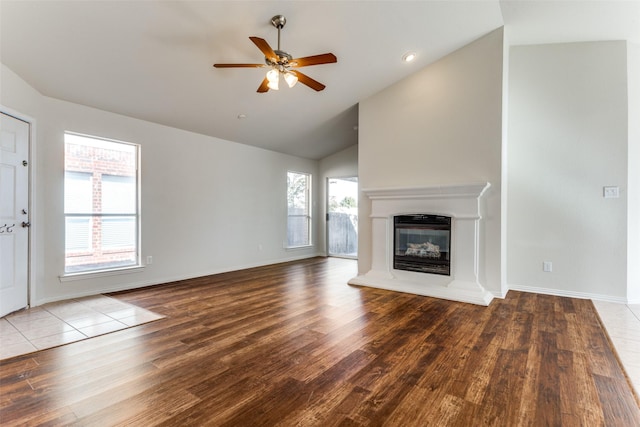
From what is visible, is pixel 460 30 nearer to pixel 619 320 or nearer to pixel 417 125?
pixel 417 125

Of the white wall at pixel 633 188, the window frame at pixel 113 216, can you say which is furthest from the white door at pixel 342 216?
the white wall at pixel 633 188

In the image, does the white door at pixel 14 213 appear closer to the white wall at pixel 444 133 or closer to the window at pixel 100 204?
the window at pixel 100 204

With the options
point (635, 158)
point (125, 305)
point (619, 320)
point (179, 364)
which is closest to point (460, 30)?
point (635, 158)

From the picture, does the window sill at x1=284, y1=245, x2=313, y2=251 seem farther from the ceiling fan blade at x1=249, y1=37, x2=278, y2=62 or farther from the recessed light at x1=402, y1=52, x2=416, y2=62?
the ceiling fan blade at x1=249, y1=37, x2=278, y2=62

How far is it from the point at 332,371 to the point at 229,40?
3255 millimetres

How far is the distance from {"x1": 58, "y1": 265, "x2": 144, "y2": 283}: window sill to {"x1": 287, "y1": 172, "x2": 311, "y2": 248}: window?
3.30m

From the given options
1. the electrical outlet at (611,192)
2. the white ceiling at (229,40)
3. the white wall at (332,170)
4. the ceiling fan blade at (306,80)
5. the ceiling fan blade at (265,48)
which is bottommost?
the electrical outlet at (611,192)

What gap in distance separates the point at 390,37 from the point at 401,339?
130 inches

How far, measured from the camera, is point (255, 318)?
3.12 meters

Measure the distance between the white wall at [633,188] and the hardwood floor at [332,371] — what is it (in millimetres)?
999

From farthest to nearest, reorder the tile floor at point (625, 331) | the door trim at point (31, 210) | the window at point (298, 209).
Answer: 1. the window at point (298, 209)
2. the door trim at point (31, 210)
3. the tile floor at point (625, 331)

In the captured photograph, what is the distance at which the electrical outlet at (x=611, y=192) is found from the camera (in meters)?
3.77

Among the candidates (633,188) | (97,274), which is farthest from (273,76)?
(633,188)

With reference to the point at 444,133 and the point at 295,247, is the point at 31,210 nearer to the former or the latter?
the point at 295,247
